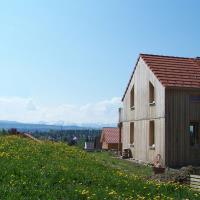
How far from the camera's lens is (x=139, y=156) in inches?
1341

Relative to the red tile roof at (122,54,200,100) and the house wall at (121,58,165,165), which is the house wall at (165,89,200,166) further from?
the red tile roof at (122,54,200,100)

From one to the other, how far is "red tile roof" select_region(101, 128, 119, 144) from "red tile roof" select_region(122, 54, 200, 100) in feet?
71.9

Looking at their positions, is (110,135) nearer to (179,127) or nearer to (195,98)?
(195,98)

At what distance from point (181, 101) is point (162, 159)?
3.63m

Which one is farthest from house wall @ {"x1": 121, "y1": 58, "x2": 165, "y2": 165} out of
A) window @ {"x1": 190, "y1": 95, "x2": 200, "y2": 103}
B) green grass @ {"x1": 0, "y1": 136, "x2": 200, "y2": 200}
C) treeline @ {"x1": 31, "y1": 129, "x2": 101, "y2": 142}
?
green grass @ {"x1": 0, "y1": 136, "x2": 200, "y2": 200}

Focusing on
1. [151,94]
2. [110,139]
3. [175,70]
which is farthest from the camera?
[110,139]

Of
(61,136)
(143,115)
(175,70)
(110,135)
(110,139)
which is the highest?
(175,70)

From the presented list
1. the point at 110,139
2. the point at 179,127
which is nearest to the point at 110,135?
the point at 110,139

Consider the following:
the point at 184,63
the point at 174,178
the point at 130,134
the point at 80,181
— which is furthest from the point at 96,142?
the point at 80,181

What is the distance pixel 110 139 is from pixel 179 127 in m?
27.3

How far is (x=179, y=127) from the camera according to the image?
29.8 metres

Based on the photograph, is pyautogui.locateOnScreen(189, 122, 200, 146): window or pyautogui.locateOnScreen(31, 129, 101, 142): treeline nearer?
pyautogui.locateOnScreen(189, 122, 200, 146): window

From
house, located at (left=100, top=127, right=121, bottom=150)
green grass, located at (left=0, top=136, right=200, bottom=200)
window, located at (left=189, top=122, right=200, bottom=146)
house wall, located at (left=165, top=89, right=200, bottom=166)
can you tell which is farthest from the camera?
house, located at (left=100, top=127, right=121, bottom=150)

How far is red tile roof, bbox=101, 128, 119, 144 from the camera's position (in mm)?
56175
